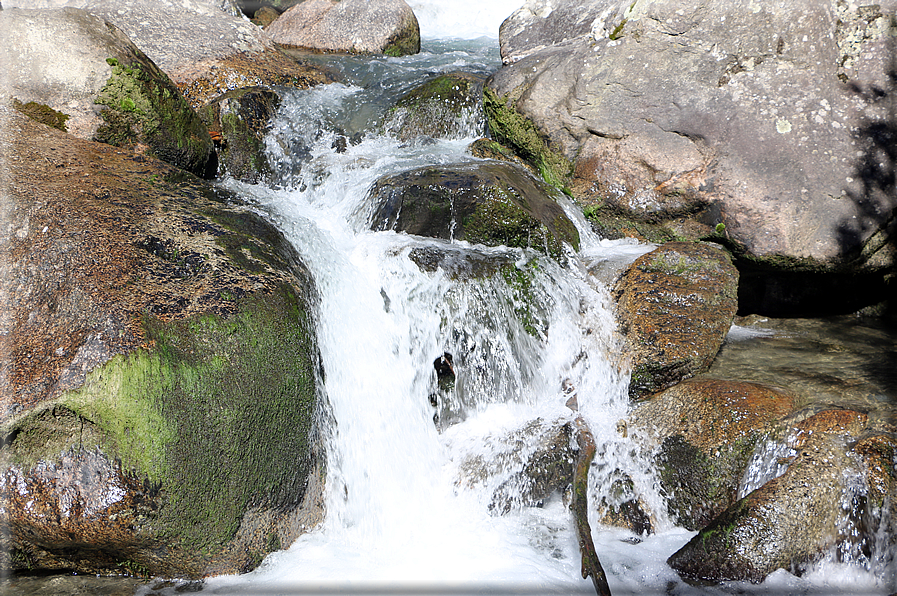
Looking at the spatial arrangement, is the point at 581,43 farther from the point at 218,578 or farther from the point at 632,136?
the point at 218,578

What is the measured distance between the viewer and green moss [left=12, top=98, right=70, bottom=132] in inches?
161

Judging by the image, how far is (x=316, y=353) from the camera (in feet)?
11.7

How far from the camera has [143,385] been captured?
111 inches

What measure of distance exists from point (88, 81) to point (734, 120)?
17.0 feet

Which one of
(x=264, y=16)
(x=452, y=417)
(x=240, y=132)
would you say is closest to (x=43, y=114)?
(x=240, y=132)

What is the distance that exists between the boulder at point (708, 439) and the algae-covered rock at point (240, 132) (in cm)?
435

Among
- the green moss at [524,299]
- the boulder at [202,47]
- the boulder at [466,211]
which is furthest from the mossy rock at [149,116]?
the green moss at [524,299]

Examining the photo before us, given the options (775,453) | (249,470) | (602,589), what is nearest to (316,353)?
(249,470)

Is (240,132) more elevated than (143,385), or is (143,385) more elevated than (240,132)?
(240,132)

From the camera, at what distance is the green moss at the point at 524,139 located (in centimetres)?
575

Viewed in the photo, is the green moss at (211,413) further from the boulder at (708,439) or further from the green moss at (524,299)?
the boulder at (708,439)

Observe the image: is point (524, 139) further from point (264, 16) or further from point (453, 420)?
point (264, 16)

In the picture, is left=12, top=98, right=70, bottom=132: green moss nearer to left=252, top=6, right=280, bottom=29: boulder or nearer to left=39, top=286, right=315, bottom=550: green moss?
left=39, top=286, right=315, bottom=550: green moss

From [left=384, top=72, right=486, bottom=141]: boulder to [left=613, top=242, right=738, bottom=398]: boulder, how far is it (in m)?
2.93
